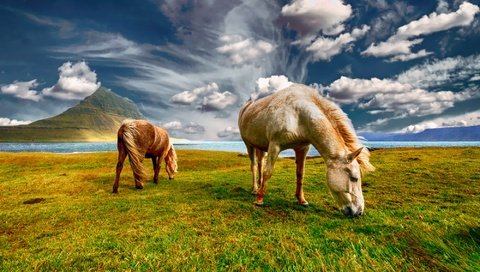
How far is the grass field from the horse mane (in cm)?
130

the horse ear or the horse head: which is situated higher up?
the horse ear

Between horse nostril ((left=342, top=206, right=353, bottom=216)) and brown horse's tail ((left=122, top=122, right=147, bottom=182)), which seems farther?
brown horse's tail ((left=122, top=122, right=147, bottom=182))

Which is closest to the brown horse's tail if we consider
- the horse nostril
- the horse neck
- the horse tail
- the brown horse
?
the brown horse

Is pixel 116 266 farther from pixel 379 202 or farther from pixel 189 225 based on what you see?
pixel 379 202

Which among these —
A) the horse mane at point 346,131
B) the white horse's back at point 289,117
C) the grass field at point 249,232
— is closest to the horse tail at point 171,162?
the grass field at point 249,232

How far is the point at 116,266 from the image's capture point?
4.04 metres

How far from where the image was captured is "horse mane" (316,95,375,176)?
23.3 feet

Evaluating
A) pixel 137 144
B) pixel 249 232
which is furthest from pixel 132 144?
pixel 249 232

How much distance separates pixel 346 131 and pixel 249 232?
3.92 metres

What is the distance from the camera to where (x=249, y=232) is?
559 cm

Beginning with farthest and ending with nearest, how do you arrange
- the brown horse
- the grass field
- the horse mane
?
the brown horse, the horse mane, the grass field

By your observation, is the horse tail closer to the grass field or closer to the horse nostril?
the grass field

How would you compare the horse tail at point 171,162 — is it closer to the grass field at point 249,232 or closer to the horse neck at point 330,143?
the grass field at point 249,232

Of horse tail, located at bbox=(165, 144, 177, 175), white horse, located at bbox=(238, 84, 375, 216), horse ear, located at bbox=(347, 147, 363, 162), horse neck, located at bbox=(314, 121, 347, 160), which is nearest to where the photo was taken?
horse ear, located at bbox=(347, 147, 363, 162)
